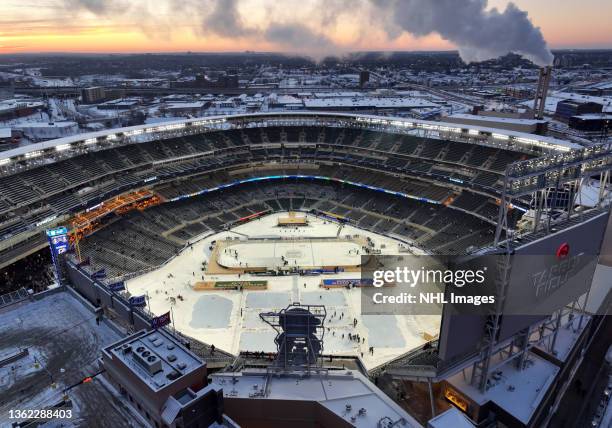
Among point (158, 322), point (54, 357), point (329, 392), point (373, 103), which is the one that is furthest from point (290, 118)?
point (373, 103)

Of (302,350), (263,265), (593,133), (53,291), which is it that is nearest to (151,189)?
(263,265)

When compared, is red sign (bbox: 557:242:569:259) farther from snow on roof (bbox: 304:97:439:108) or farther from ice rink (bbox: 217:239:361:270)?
snow on roof (bbox: 304:97:439:108)

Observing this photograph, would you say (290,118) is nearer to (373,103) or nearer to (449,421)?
(449,421)

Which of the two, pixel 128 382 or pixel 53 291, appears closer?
pixel 128 382

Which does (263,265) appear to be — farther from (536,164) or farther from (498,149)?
(498,149)

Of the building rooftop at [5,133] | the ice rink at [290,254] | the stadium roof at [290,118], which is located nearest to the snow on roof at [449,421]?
the ice rink at [290,254]

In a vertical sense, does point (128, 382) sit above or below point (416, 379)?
above
